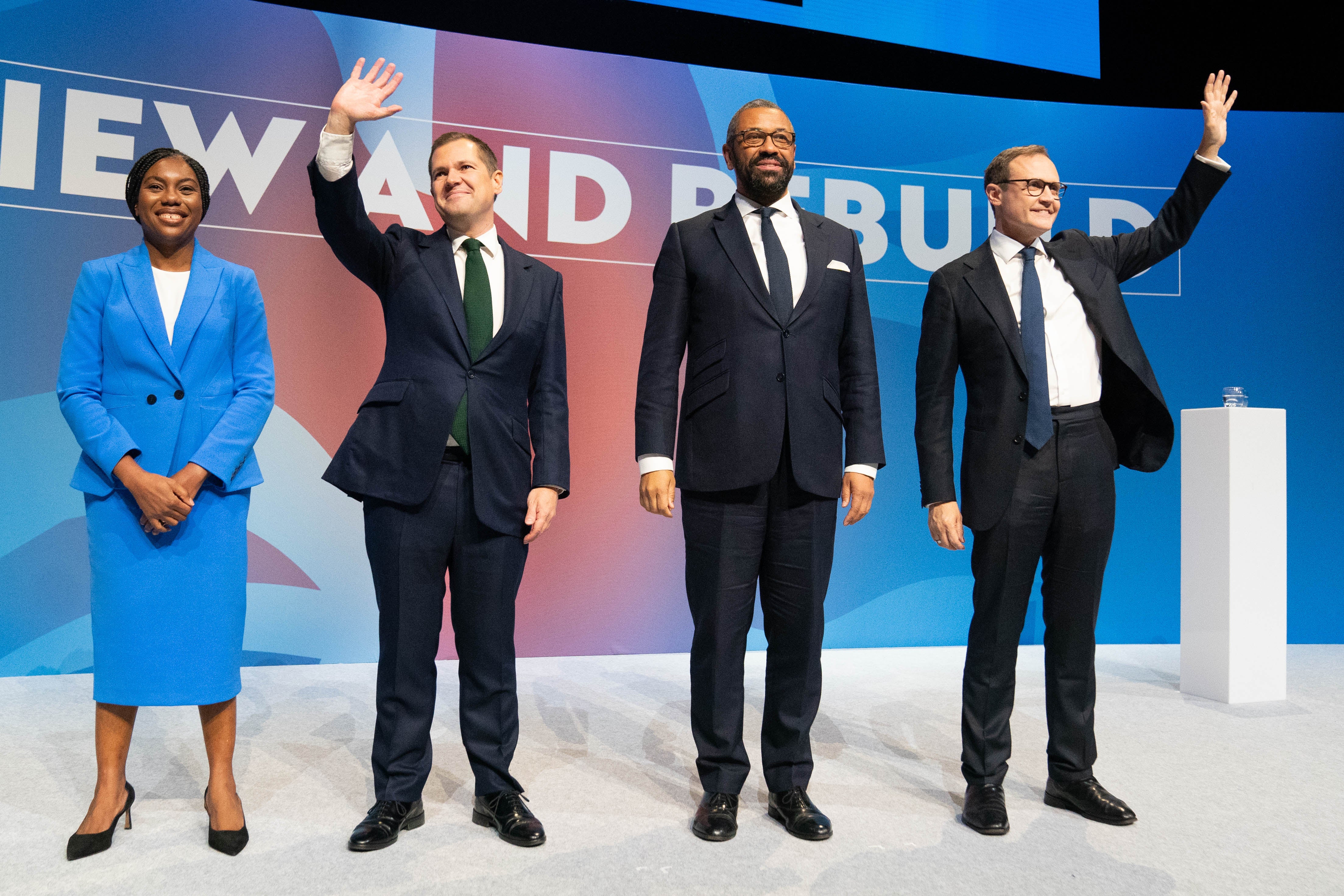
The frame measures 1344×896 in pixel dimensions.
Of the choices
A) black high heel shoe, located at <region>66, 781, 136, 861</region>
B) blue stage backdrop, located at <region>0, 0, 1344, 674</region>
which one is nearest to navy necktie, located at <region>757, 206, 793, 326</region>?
black high heel shoe, located at <region>66, 781, 136, 861</region>

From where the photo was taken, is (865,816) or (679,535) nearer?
(865,816)

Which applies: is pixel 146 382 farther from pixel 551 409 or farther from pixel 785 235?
pixel 785 235

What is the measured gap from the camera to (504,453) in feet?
7.30

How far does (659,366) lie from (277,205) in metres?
2.51

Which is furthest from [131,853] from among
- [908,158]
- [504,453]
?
[908,158]

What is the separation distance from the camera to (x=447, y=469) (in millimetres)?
2199

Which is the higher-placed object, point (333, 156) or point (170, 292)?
point (333, 156)

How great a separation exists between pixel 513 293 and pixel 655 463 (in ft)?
1.83

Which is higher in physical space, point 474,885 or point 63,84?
point 63,84

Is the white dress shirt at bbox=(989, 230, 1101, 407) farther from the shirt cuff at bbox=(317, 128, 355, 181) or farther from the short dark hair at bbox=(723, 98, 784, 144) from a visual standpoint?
the shirt cuff at bbox=(317, 128, 355, 181)

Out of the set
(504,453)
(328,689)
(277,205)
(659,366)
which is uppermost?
(277,205)

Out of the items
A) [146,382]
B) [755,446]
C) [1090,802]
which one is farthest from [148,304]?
[1090,802]

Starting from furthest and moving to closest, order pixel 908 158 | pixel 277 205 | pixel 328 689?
pixel 908 158, pixel 277 205, pixel 328 689

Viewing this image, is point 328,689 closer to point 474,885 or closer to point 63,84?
point 474,885
